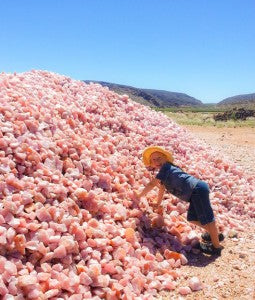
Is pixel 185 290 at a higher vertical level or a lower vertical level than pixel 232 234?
lower

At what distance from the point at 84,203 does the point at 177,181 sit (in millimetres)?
1465

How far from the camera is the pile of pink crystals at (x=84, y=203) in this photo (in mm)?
4832

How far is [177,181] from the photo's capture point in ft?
21.1

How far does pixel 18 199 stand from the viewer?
5277mm

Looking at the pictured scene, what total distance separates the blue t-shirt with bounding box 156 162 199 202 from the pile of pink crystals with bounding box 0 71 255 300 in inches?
22.1

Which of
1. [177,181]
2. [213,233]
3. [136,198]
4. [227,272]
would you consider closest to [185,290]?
[227,272]

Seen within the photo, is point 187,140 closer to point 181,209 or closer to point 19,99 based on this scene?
point 181,209

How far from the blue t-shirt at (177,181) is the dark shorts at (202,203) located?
0.25ft

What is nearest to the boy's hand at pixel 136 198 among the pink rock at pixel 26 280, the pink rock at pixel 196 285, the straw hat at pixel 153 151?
the straw hat at pixel 153 151

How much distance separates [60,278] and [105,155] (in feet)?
10.4

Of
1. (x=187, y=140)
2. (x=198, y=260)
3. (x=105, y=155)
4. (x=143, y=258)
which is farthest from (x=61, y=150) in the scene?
(x=187, y=140)

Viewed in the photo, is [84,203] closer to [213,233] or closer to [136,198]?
[136,198]

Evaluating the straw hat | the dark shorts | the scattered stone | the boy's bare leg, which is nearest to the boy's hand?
the straw hat

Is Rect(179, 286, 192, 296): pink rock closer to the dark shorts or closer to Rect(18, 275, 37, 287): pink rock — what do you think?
the dark shorts
